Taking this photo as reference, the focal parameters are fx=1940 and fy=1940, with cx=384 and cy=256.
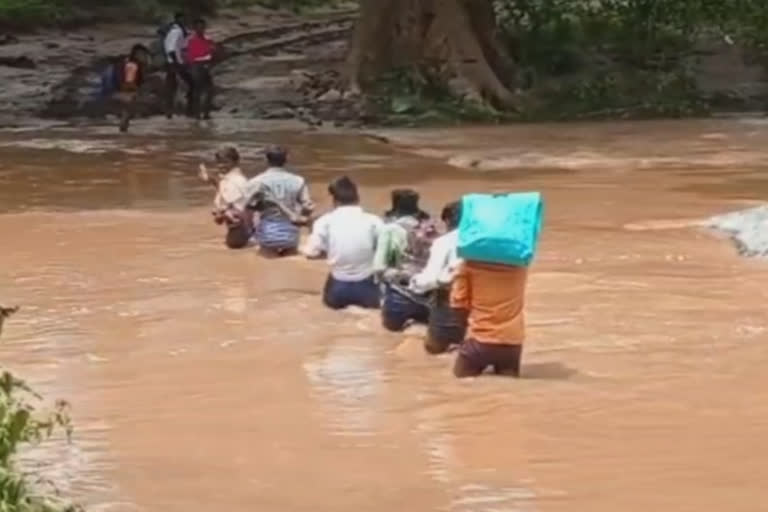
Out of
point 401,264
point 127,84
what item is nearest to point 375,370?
point 401,264

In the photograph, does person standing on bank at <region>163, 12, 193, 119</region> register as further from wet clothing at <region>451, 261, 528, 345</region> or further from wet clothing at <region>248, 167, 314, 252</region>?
wet clothing at <region>451, 261, 528, 345</region>

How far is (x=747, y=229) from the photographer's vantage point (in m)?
15.1

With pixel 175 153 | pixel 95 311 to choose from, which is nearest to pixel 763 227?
pixel 95 311

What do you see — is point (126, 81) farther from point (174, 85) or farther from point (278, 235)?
point (278, 235)

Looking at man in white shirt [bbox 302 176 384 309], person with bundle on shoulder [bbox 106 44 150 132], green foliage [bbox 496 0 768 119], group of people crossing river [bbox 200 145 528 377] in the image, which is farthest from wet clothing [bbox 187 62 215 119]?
man in white shirt [bbox 302 176 384 309]

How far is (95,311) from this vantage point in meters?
12.9

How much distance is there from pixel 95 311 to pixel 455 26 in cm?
1625

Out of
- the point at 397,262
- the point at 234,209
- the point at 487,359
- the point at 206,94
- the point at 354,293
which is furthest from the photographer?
the point at 206,94

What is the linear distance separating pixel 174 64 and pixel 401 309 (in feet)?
56.6

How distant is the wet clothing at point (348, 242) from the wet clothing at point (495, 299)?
200cm

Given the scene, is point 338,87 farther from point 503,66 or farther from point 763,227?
point 763,227

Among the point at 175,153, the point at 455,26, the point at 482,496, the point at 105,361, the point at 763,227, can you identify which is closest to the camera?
the point at 482,496

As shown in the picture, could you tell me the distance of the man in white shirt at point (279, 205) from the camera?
14852mm

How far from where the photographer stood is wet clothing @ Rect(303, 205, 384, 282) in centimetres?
1255
